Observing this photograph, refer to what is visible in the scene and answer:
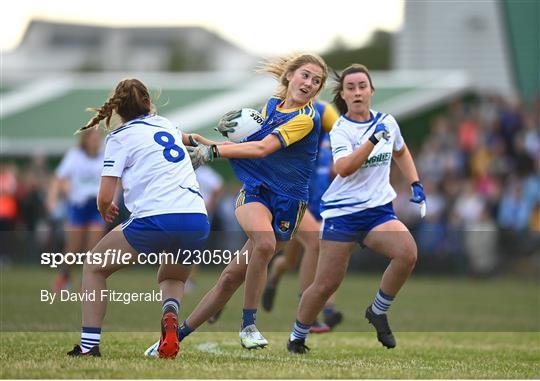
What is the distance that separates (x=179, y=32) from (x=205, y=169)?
78.0 metres

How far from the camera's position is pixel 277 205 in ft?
25.9

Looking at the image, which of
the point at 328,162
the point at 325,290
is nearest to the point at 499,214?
the point at 328,162

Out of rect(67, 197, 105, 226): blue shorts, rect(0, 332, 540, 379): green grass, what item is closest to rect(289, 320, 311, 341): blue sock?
rect(0, 332, 540, 379): green grass

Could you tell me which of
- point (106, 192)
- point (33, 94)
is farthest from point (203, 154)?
point (33, 94)

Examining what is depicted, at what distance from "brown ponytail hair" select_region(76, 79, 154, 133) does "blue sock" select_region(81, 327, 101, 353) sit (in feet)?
4.27

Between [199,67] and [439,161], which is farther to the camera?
[199,67]

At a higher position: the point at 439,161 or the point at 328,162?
the point at 328,162

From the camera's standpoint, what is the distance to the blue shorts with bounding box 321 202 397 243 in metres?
7.98

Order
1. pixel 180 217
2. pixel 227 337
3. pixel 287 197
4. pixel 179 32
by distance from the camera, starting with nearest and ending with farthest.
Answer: pixel 180 217, pixel 287 197, pixel 227 337, pixel 179 32

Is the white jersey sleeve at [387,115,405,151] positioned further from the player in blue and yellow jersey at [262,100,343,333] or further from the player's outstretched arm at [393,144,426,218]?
the player in blue and yellow jersey at [262,100,343,333]

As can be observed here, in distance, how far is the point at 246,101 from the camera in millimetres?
23984

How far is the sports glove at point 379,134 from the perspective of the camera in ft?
24.9

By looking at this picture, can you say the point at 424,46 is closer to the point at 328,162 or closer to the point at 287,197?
the point at 328,162

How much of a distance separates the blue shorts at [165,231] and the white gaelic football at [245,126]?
2.42ft
